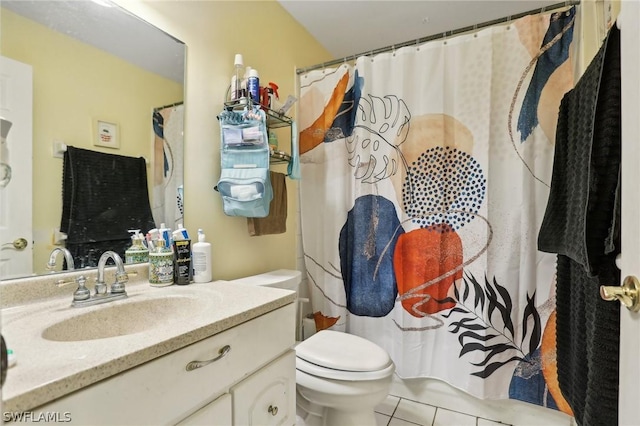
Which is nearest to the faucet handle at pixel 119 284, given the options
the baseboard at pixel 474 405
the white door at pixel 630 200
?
the white door at pixel 630 200

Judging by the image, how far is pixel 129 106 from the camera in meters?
1.12

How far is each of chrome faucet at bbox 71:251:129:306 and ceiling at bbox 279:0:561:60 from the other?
173cm

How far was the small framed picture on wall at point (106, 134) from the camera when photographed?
1024mm

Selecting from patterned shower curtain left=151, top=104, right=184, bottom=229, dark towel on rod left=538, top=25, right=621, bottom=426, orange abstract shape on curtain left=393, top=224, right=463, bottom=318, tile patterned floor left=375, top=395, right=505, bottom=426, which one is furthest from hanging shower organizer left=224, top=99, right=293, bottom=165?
tile patterned floor left=375, top=395, right=505, bottom=426

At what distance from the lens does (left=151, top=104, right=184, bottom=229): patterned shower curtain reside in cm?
121

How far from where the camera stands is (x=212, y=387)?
29.0 inches

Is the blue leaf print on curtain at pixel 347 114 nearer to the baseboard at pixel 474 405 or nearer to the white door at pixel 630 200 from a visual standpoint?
the white door at pixel 630 200

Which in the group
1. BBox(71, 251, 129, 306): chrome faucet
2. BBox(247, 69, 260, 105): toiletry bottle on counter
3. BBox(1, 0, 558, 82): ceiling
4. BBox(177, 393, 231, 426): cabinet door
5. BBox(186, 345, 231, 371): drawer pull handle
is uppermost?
BBox(1, 0, 558, 82): ceiling

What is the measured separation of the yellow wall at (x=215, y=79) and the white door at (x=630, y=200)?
1.36 m

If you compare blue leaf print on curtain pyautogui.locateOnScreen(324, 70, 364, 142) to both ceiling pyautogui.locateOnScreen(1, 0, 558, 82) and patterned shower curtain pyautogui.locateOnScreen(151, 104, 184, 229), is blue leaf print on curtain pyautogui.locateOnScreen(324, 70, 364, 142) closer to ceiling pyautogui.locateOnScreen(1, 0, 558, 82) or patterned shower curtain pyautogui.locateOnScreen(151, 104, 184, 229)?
ceiling pyautogui.locateOnScreen(1, 0, 558, 82)

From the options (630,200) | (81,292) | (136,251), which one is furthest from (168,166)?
→ (630,200)

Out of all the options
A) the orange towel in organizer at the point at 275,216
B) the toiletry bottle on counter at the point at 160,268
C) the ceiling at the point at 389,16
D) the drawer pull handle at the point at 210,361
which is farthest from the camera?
the ceiling at the point at 389,16

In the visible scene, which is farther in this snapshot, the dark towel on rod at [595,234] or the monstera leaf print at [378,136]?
the monstera leaf print at [378,136]

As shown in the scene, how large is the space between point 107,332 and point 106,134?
0.65m
